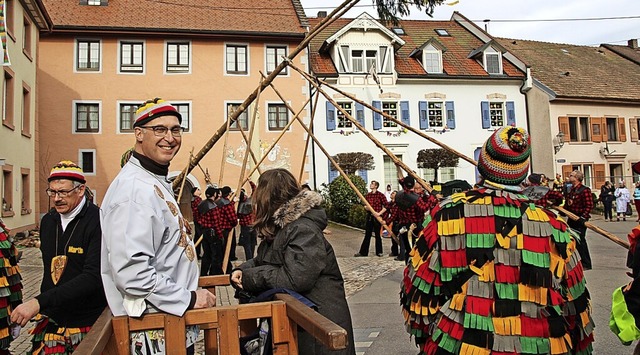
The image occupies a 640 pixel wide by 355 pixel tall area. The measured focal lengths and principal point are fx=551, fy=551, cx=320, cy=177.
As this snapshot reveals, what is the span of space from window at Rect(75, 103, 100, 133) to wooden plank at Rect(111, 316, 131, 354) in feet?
81.2

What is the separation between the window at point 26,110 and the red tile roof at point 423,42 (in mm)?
13504

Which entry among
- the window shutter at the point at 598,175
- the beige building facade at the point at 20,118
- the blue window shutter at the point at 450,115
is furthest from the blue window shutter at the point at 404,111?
the beige building facade at the point at 20,118

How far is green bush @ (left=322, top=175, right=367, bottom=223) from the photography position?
2375 cm

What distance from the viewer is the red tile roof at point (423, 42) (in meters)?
29.5

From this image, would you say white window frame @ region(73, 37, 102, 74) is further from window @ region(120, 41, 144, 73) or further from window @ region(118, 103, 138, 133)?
window @ region(118, 103, 138, 133)

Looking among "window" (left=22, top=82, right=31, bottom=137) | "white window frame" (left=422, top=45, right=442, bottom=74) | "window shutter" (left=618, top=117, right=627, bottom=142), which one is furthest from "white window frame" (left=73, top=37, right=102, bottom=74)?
"window shutter" (left=618, top=117, right=627, bottom=142)

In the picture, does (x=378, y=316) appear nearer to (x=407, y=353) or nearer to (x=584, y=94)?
(x=407, y=353)

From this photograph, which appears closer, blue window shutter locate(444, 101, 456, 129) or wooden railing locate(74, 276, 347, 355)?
wooden railing locate(74, 276, 347, 355)

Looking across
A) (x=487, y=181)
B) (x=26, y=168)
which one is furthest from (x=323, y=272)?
(x=26, y=168)

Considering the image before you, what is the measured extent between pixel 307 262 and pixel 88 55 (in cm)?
2524

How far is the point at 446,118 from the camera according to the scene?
Answer: 29.5 metres

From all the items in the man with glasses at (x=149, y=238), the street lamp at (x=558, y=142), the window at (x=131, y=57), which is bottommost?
the man with glasses at (x=149, y=238)

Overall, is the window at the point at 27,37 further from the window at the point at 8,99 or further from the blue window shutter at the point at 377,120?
the blue window shutter at the point at 377,120

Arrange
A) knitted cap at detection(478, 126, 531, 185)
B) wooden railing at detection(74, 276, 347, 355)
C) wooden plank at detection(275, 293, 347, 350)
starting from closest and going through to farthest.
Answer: wooden plank at detection(275, 293, 347, 350), wooden railing at detection(74, 276, 347, 355), knitted cap at detection(478, 126, 531, 185)
